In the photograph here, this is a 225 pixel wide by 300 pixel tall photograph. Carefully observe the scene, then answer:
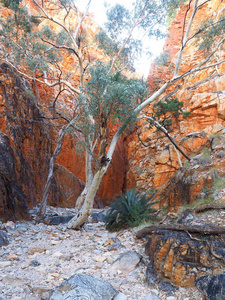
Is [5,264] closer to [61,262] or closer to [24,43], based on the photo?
[61,262]

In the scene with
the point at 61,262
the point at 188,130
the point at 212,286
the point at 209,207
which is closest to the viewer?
the point at 212,286

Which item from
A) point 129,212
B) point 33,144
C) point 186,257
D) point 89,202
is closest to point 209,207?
point 129,212

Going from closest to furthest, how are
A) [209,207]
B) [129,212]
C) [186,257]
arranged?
1. [186,257]
2. [209,207]
3. [129,212]

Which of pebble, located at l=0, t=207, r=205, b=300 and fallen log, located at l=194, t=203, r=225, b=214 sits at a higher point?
fallen log, located at l=194, t=203, r=225, b=214

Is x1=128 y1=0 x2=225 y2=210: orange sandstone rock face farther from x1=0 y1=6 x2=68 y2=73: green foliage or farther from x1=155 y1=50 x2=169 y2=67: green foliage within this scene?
x1=0 y1=6 x2=68 y2=73: green foliage

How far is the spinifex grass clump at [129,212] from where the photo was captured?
7.26m

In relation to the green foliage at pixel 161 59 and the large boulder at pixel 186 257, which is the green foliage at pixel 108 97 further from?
the green foliage at pixel 161 59

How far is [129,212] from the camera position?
7445mm

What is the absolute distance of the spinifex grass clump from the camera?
726 cm

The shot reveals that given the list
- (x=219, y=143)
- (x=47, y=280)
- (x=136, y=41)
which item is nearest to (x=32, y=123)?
(x=136, y=41)

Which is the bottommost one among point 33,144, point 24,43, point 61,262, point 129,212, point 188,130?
point 61,262

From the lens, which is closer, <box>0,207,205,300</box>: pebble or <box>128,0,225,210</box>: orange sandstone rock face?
<box>0,207,205,300</box>: pebble

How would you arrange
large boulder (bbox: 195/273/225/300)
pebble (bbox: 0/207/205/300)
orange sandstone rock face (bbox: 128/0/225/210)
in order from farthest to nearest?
orange sandstone rock face (bbox: 128/0/225/210)
pebble (bbox: 0/207/205/300)
large boulder (bbox: 195/273/225/300)

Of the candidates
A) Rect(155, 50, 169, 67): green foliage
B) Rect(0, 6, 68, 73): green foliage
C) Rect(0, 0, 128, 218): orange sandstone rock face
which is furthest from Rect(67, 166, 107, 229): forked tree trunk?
Rect(155, 50, 169, 67): green foliage
